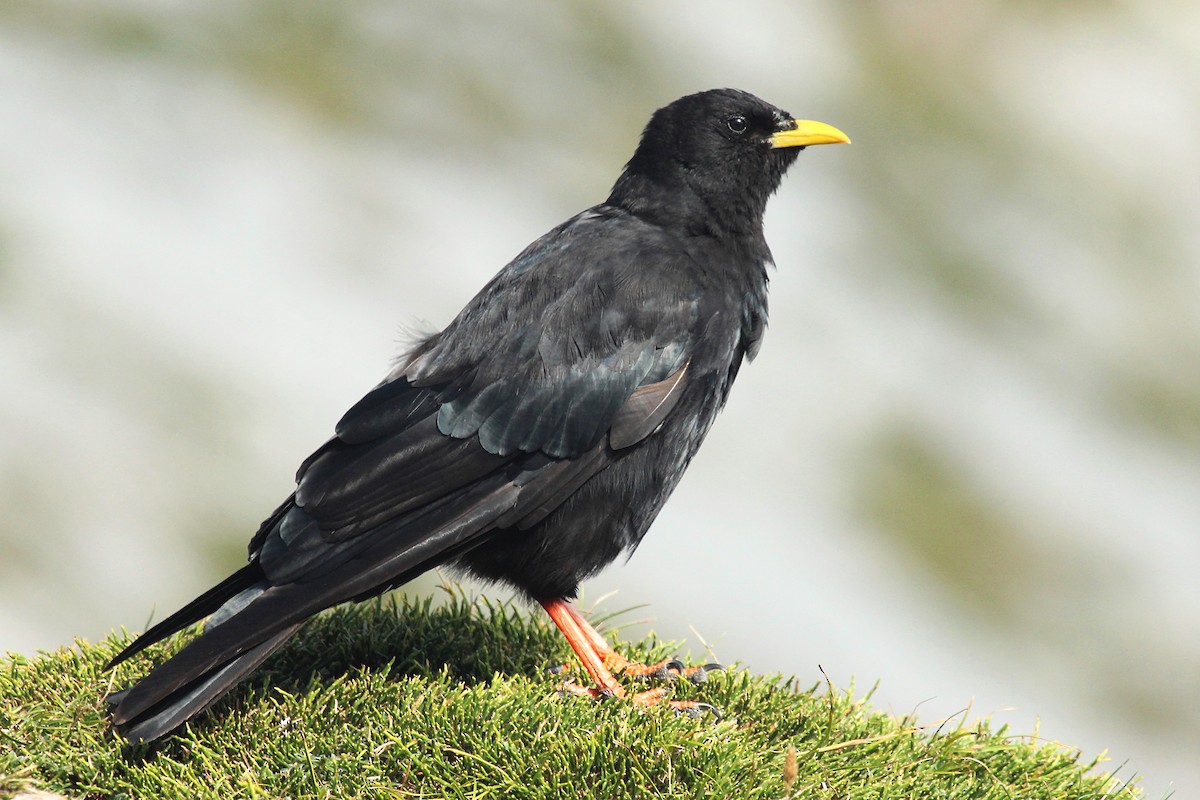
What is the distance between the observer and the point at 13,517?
14039mm

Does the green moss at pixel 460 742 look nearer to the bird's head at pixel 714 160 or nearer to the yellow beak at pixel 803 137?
the bird's head at pixel 714 160

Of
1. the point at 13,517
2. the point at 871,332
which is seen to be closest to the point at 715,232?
the point at 13,517

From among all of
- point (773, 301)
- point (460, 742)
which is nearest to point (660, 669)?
point (460, 742)

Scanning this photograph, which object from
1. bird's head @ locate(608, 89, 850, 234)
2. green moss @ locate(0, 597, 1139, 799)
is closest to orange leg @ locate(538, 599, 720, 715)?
green moss @ locate(0, 597, 1139, 799)

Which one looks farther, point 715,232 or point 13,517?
point 13,517

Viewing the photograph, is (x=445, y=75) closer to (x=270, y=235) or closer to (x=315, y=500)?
(x=270, y=235)

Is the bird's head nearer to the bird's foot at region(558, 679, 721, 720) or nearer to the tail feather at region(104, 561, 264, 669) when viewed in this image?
the bird's foot at region(558, 679, 721, 720)

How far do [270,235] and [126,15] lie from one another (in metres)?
11.2

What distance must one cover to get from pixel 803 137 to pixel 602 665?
3.12 m

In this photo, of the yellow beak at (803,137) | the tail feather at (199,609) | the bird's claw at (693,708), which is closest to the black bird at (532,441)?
the tail feather at (199,609)

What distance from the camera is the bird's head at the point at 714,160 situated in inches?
263

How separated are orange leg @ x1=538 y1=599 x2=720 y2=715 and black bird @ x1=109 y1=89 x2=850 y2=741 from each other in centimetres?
1

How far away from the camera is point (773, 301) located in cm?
2214

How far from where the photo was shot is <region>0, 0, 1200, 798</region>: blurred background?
1529 centimetres
